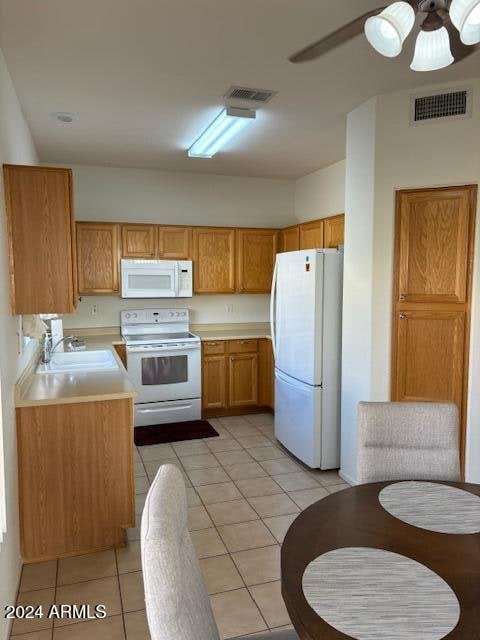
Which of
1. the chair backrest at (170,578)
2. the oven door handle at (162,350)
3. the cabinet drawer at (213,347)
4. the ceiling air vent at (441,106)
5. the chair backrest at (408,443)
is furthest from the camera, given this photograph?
the cabinet drawer at (213,347)

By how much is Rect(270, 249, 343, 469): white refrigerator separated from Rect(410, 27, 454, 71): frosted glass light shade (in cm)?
198

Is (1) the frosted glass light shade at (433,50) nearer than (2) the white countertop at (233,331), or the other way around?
(1) the frosted glass light shade at (433,50)

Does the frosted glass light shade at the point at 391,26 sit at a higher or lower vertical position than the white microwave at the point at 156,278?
higher

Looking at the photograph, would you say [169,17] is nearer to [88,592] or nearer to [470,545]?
[470,545]

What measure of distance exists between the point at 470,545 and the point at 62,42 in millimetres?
2748

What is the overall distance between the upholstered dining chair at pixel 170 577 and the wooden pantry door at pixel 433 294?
2401mm

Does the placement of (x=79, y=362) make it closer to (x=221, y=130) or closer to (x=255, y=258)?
(x=221, y=130)

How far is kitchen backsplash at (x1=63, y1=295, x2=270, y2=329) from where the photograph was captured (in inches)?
199

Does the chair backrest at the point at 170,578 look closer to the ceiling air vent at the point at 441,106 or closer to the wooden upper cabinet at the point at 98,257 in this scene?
the ceiling air vent at the point at 441,106

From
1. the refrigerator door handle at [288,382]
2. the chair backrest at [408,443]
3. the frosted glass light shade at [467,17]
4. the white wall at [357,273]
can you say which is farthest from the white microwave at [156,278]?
the frosted glass light shade at [467,17]

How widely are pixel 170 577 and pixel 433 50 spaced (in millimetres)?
1740

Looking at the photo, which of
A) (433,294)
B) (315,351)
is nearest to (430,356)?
(433,294)

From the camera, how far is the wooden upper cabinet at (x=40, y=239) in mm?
2488

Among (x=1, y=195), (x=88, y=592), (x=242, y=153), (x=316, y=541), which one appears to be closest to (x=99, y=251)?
(x=242, y=153)
